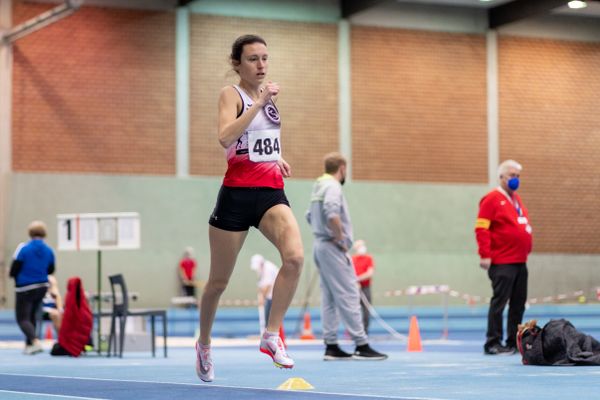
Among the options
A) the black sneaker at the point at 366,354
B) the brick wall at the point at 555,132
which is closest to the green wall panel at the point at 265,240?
the brick wall at the point at 555,132

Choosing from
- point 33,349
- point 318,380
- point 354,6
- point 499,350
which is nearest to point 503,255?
point 499,350

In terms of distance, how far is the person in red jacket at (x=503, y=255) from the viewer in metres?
10.1

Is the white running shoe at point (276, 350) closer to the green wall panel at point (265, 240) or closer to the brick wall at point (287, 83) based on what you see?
the green wall panel at point (265, 240)

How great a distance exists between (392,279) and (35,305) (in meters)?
13.5

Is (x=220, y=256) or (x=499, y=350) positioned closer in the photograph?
(x=220, y=256)

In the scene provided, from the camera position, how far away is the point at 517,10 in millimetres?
25328

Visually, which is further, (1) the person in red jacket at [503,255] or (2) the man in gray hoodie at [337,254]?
(1) the person in red jacket at [503,255]

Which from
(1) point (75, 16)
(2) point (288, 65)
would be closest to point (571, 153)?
(2) point (288, 65)

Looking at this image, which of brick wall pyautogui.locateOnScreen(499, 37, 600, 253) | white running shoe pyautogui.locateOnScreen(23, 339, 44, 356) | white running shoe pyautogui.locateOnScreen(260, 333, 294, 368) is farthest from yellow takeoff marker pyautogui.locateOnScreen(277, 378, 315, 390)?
brick wall pyautogui.locateOnScreen(499, 37, 600, 253)

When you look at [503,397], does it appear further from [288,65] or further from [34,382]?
[288,65]

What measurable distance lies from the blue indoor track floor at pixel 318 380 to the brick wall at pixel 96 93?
43.7 feet

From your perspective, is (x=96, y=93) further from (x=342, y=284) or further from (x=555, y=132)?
(x=342, y=284)

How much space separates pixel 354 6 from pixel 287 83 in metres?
2.28

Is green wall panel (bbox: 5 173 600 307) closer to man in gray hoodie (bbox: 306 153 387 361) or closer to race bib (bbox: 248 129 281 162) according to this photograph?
man in gray hoodie (bbox: 306 153 387 361)
